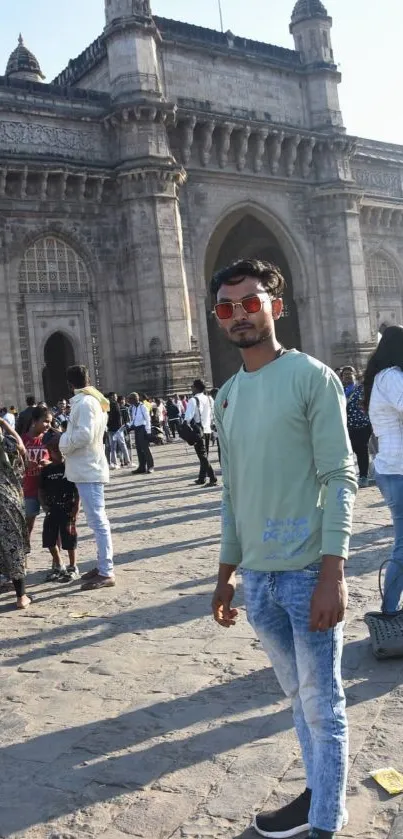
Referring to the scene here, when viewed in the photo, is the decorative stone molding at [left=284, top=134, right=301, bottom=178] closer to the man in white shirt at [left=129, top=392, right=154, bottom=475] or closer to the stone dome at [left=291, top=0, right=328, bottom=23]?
the stone dome at [left=291, top=0, right=328, bottom=23]

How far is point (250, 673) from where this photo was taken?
415 cm

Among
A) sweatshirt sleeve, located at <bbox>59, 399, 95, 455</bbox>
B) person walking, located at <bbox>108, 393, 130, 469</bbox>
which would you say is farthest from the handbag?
sweatshirt sleeve, located at <bbox>59, 399, 95, 455</bbox>

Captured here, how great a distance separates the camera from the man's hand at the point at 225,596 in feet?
8.66

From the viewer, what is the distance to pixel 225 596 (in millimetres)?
2643

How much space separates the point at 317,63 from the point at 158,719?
2951 centimetres

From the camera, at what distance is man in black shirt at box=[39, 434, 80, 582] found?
6.77m

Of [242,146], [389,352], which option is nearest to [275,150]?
[242,146]

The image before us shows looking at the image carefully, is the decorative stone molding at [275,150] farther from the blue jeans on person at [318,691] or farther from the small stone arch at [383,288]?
the blue jeans on person at [318,691]

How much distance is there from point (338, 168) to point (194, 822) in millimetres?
28940

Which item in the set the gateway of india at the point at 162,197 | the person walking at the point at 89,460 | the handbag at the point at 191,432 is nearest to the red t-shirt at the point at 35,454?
the person walking at the point at 89,460

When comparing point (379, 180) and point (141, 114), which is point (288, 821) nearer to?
point (141, 114)

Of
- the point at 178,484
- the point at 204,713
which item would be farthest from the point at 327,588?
the point at 178,484

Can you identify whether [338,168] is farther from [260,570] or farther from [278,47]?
[260,570]

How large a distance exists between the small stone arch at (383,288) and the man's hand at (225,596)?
30.8 meters
